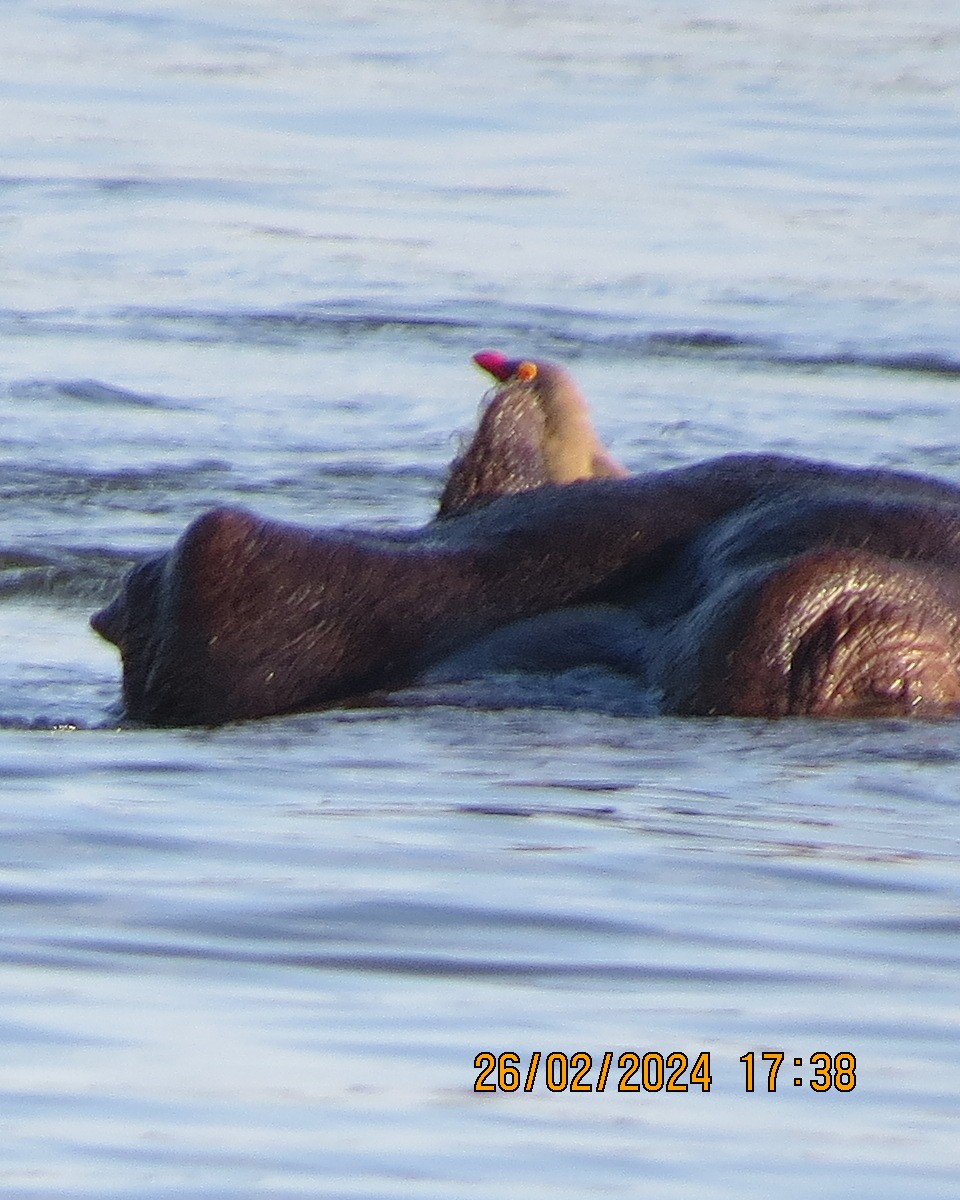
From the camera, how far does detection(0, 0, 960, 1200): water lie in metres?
3.43

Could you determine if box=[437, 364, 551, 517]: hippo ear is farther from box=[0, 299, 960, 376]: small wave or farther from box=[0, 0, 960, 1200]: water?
box=[0, 299, 960, 376]: small wave

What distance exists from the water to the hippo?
101mm

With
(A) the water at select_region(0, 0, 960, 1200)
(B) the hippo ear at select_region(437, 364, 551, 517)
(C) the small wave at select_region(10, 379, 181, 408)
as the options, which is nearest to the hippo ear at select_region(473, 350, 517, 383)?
(B) the hippo ear at select_region(437, 364, 551, 517)

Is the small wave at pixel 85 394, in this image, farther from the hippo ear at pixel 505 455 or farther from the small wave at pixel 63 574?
the hippo ear at pixel 505 455

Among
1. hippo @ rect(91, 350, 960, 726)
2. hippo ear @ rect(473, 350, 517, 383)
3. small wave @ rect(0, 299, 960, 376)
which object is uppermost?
hippo ear @ rect(473, 350, 517, 383)

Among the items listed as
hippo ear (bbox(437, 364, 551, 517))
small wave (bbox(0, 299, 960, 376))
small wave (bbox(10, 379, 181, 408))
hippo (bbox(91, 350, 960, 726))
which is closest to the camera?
hippo (bbox(91, 350, 960, 726))

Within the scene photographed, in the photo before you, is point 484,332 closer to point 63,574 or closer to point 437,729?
point 63,574

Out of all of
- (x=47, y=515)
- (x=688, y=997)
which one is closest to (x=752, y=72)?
(x=47, y=515)

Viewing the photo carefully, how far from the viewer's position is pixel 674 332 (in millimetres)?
11992

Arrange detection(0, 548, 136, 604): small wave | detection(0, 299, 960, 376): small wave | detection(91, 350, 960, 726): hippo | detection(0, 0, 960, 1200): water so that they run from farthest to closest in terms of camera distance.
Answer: detection(0, 299, 960, 376): small wave → detection(0, 548, 136, 604): small wave → detection(91, 350, 960, 726): hippo → detection(0, 0, 960, 1200): water

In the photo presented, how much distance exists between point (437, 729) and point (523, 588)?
12.6 inches

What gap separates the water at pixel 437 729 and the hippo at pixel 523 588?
0.33ft

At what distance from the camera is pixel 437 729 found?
206 inches

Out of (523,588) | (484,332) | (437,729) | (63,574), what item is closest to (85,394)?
(484,332)
